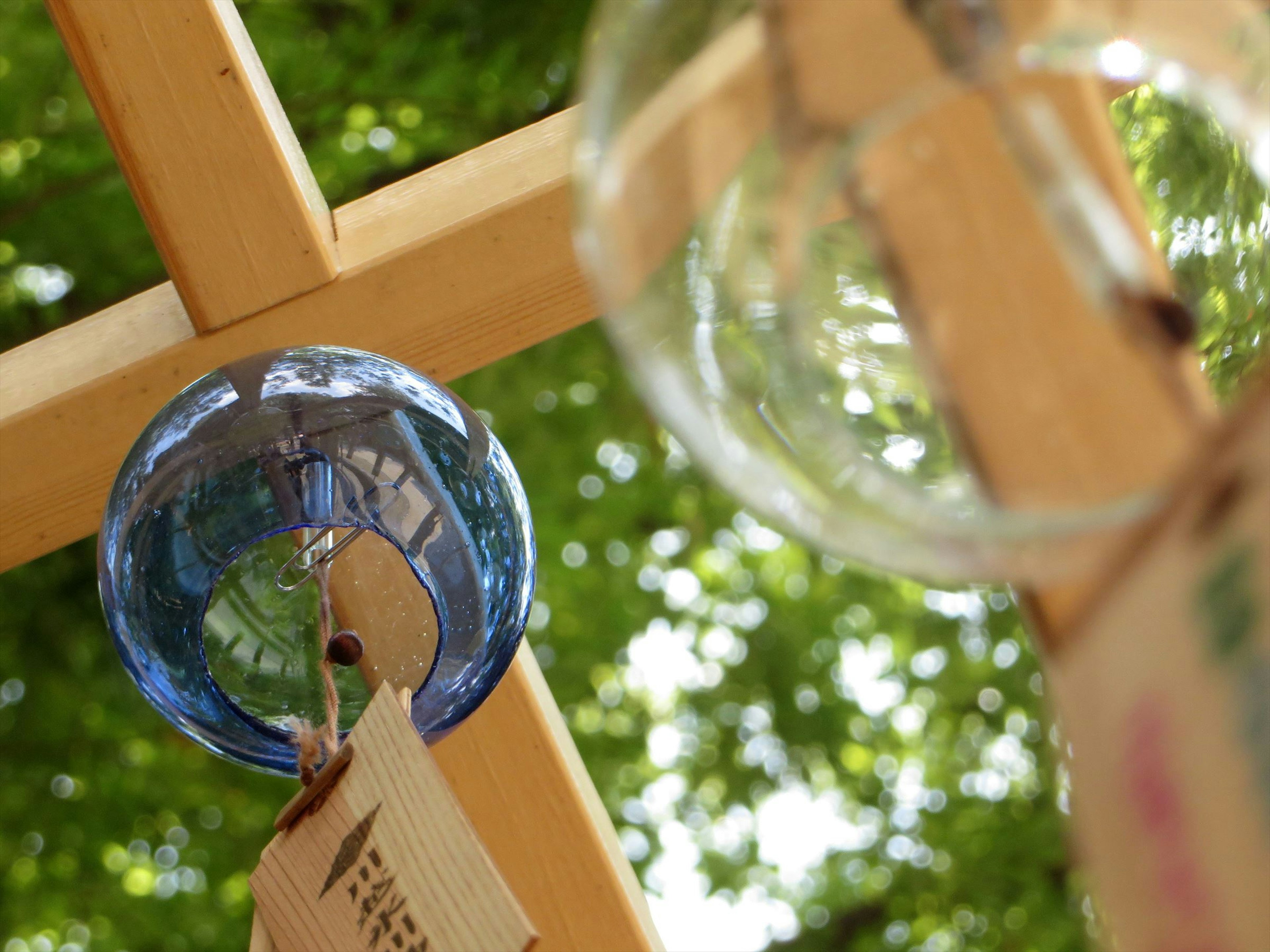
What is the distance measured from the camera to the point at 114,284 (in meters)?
2.03

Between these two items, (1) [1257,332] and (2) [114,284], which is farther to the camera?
(2) [114,284]

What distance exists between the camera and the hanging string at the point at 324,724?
0.61m

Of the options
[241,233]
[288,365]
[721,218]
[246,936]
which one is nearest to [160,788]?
[246,936]

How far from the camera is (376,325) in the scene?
0.89 m

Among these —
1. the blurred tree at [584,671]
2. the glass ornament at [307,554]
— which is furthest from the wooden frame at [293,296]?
the blurred tree at [584,671]

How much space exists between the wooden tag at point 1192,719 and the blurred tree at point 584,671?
70.9 inches

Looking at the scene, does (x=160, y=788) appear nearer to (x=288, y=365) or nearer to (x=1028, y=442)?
(x=288, y=365)

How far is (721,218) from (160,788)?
2023 mm

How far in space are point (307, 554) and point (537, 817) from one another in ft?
1.11

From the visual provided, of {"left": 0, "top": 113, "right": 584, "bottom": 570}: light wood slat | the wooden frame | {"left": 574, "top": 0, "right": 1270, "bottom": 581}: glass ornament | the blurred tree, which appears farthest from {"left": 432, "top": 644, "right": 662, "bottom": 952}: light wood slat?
the blurred tree

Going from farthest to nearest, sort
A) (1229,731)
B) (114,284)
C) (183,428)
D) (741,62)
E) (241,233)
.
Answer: (114,284) → (241,233) → (183,428) → (741,62) → (1229,731)

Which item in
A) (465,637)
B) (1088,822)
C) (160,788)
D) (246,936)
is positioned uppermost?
(1088,822)

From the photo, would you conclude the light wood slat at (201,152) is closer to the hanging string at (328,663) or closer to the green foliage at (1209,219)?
the hanging string at (328,663)

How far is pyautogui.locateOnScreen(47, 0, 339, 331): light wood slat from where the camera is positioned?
2.78 ft
